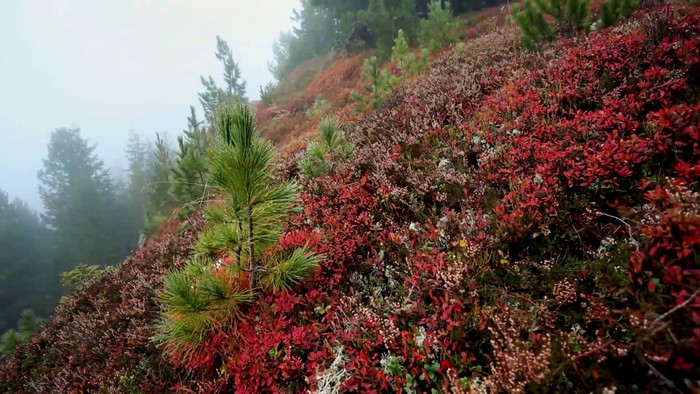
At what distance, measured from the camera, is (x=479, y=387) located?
2.05 metres

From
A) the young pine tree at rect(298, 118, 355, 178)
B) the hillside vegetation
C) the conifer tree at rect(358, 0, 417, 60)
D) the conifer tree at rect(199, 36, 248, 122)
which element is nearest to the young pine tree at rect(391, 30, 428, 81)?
the young pine tree at rect(298, 118, 355, 178)

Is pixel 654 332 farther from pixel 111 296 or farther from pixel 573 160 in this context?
pixel 111 296

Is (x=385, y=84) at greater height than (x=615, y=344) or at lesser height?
greater

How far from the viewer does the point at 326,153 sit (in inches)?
263

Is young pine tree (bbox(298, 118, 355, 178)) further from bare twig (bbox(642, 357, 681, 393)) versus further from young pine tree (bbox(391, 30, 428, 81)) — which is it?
young pine tree (bbox(391, 30, 428, 81))

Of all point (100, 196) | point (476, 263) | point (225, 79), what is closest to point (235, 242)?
point (476, 263)

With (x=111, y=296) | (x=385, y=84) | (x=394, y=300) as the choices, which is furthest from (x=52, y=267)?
(x=394, y=300)

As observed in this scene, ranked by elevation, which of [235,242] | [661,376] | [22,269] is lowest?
[661,376]

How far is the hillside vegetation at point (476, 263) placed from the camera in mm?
1974

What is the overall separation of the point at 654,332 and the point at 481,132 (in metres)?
3.38

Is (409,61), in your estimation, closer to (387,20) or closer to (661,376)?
(387,20)

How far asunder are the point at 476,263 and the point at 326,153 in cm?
446

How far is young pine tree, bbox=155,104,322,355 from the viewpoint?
2914mm

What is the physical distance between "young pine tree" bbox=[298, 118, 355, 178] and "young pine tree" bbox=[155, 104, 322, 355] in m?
2.77
